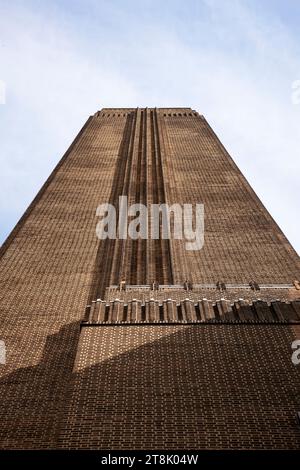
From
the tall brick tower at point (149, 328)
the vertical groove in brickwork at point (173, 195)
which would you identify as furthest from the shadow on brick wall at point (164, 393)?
the vertical groove in brickwork at point (173, 195)

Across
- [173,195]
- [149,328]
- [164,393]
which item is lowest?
[164,393]

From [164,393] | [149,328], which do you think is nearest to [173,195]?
[149,328]

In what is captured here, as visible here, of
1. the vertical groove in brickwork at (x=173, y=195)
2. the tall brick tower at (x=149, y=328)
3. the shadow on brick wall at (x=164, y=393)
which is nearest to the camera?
the shadow on brick wall at (x=164, y=393)

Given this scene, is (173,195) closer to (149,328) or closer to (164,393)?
(149,328)

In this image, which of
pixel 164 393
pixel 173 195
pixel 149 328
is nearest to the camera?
pixel 164 393

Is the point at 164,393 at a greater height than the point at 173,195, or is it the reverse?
the point at 173,195

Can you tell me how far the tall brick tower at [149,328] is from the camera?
459 inches

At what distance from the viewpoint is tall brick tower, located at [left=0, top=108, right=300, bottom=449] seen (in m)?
11.7

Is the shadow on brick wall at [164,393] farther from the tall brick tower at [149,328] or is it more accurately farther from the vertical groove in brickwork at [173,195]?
the vertical groove in brickwork at [173,195]

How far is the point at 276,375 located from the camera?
12930 mm

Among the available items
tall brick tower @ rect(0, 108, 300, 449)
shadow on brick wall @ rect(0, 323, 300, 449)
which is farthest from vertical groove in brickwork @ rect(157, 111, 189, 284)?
shadow on brick wall @ rect(0, 323, 300, 449)

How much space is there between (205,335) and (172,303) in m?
2.14

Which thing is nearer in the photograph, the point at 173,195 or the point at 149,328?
the point at 149,328

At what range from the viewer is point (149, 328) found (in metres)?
14.8
